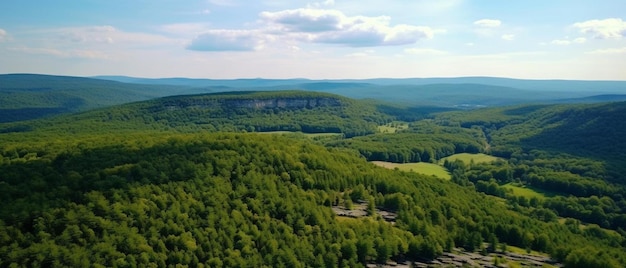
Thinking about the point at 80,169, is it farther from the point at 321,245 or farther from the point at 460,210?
the point at 460,210

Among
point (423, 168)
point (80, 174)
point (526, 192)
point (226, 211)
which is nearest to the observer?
point (226, 211)

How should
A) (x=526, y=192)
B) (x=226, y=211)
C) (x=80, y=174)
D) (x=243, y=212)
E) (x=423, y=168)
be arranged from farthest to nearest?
(x=423, y=168) < (x=526, y=192) < (x=80, y=174) < (x=243, y=212) < (x=226, y=211)

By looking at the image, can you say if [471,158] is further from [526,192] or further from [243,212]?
[243,212]

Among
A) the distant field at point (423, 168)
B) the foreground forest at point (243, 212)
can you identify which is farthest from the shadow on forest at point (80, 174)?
the distant field at point (423, 168)

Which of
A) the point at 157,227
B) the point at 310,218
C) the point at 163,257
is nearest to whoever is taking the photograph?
the point at 163,257

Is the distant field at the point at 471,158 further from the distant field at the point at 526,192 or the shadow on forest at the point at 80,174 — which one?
the shadow on forest at the point at 80,174

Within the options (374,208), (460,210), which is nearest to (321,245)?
(374,208)

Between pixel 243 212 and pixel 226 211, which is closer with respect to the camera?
pixel 226 211

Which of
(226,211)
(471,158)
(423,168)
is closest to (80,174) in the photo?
(226,211)
